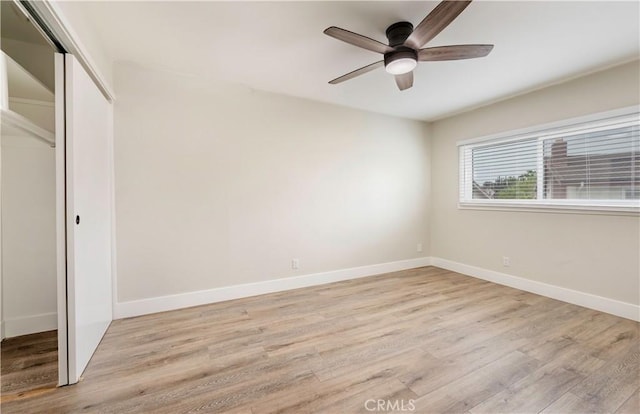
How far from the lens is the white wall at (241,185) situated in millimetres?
2566

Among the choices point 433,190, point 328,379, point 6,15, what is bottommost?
point 328,379

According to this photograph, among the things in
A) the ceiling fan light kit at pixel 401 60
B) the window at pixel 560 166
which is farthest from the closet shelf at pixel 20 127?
the window at pixel 560 166

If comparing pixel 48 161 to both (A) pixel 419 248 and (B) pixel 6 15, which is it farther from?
(A) pixel 419 248

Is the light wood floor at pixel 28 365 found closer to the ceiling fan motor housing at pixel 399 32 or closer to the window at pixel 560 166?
the ceiling fan motor housing at pixel 399 32

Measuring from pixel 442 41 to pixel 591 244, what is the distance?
8.59 ft

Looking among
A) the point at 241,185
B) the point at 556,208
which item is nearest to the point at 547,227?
the point at 556,208

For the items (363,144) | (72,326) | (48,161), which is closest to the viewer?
(72,326)

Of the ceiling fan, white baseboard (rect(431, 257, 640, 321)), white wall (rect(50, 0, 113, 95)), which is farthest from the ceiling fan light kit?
white baseboard (rect(431, 257, 640, 321))

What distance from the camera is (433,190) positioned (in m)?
4.47

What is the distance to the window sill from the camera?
8.20 feet

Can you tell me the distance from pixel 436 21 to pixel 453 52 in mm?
408

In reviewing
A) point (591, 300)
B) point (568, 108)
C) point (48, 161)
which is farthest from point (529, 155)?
point (48, 161)

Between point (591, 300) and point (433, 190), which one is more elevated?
point (433, 190)

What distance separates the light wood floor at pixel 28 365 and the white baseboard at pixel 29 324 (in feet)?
0.16
